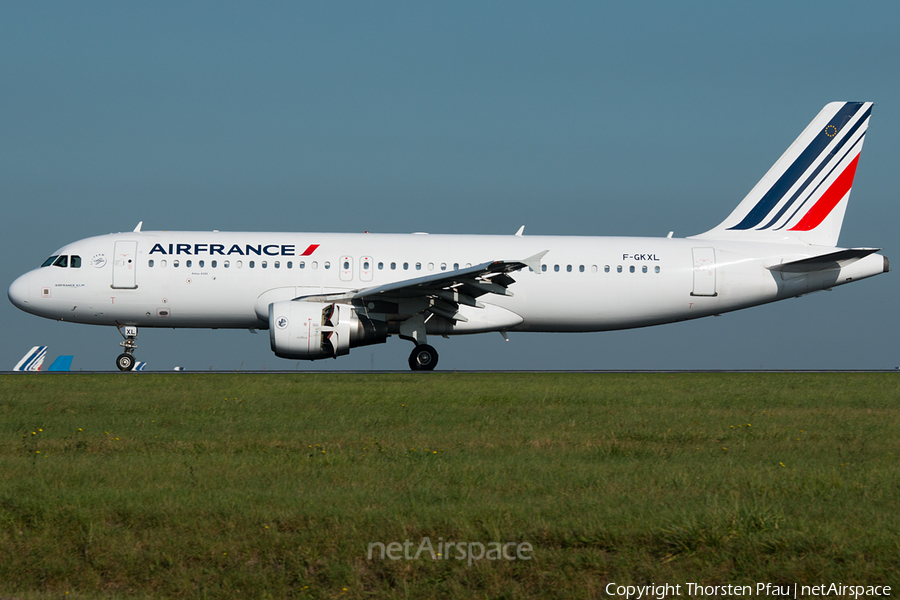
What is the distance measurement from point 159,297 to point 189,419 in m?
12.8

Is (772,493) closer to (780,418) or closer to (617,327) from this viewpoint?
(780,418)

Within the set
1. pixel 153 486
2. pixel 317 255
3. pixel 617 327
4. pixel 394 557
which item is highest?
pixel 317 255

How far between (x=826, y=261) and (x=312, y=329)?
49.5 ft

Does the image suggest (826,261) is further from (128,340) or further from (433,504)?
(433,504)

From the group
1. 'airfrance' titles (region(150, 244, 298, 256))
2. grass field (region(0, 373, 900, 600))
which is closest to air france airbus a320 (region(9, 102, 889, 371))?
'airfrance' titles (region(150, 244, 298, 256))

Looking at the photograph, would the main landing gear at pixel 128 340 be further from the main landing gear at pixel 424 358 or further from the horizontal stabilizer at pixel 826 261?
the horizontal stabilizer at pixel 826 261

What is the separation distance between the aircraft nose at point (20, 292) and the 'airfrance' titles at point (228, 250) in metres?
3.68

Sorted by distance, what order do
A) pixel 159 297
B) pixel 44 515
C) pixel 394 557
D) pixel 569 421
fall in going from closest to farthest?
pixel 394 557 < pixel 44 515 < pixel 569 421 < pixel 159 297

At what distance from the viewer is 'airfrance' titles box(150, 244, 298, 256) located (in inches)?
949

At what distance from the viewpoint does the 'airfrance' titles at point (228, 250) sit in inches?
949

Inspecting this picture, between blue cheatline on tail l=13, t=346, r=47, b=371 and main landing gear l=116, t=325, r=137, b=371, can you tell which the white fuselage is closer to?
main landing gear l=116, t=325, r=137, b=371

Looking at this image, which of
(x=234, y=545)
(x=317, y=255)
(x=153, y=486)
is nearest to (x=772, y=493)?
A: (x=234, y=545)

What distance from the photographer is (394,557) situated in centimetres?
653

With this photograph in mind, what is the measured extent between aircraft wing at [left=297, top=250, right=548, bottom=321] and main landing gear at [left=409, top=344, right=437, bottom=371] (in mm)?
1042
